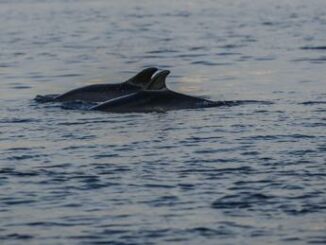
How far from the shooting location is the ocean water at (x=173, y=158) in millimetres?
13664

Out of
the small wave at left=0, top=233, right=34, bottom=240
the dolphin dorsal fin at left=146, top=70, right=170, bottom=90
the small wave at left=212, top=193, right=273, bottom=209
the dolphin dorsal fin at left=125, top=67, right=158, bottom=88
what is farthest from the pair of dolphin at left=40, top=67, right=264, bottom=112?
the small wave at left=0, top=233, right=34, bottom=240

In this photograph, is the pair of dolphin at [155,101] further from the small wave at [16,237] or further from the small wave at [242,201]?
the small wave at [16,237]

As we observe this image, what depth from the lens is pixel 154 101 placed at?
23031mm

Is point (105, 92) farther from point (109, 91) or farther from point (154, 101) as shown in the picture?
point (154, 101)

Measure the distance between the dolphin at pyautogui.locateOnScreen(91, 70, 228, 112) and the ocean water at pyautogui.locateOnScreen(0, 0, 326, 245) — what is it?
0.39 meters

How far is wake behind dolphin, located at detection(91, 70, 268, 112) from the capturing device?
2302cm

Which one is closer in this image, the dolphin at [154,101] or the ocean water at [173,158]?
the ocean water at [173,158]

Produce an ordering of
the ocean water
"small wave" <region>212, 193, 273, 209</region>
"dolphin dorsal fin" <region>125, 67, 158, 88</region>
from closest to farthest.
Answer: the ocean water < "small wave" <region>212, 193, 273, 209</region> < "dolphin dorsal fin" <region>125, 67, 158, 88</region>

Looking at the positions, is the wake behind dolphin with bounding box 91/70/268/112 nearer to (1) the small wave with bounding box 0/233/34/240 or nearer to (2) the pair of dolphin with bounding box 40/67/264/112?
(2) the pair of dolphin with bounding box 40/67/264/112

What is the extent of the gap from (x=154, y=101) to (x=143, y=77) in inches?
103

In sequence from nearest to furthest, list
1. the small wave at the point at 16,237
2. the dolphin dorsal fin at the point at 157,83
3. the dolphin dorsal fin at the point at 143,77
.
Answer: the small wave at the point at 16,237 < the dolphin dorsal fin at the point at 157,83 < the dolphin dorsal fin at the point at 143,77

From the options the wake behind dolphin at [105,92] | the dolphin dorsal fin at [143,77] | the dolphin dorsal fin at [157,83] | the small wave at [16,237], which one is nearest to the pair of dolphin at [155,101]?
the dolphin dorsal fin at [157,83]

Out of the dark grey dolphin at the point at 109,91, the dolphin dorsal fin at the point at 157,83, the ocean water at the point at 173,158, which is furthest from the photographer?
the dark grey dolphin at the point at 109,91

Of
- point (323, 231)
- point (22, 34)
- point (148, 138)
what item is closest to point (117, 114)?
point (148, 138)
